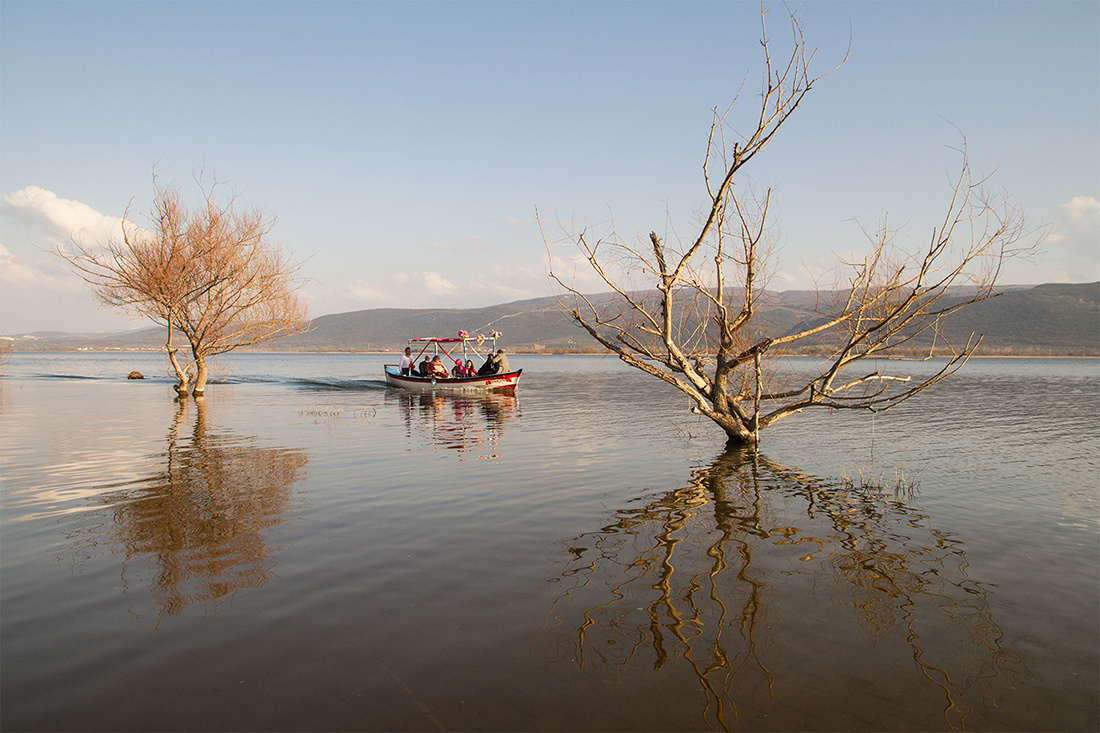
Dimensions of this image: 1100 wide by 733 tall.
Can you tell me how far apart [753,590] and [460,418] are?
1710cm

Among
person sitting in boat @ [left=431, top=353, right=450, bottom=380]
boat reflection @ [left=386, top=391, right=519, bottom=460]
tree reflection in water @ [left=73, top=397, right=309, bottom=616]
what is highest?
person sitting in boat @ [left=431, top=353, right=450, bottom=380]

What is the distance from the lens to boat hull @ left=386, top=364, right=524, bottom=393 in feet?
111

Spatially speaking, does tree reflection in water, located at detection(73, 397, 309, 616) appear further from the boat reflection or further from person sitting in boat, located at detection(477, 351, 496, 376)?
person sitting in boat, located at detection(477, 351, 496, 376)

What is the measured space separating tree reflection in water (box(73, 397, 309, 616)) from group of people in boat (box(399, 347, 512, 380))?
68.2 ft

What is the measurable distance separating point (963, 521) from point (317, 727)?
8.96 meters

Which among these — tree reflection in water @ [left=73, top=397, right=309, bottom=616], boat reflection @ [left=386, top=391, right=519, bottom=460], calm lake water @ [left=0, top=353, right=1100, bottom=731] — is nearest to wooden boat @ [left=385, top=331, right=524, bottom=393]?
boat reflection @ [left=386, top=391, right=519, bottom=460]

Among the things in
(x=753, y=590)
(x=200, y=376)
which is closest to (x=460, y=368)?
(x=200, y=376)

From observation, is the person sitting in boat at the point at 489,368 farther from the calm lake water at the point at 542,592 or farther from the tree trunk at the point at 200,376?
the calm lake water at the point at 542,592

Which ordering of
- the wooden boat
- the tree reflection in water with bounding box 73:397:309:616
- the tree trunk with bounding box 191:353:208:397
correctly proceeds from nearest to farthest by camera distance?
the tree reflection in water with bounding box 73:397:309:616 → the tree trunk with bounding box 191:353:208:397 → the wooden boat

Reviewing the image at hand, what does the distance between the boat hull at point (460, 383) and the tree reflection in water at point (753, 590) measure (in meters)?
24.1

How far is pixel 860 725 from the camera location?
4.18 m

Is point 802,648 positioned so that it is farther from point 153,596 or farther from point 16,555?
point 16,555

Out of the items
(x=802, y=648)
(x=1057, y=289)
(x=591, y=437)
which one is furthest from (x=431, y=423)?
(x=1057, y=289)

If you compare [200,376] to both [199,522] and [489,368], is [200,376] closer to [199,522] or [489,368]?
[489,368]
